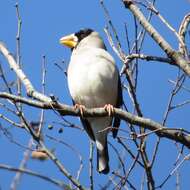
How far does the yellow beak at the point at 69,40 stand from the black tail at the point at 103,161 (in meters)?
1.44

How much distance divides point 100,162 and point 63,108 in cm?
199

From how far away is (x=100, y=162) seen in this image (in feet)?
18.1

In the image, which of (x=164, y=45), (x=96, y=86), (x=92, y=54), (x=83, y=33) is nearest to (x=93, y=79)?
(x=96, y=86)

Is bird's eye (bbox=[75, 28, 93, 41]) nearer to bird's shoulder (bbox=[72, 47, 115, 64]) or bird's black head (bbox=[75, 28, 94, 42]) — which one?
bird's black head (bbox=[75, 28, 94, 42])

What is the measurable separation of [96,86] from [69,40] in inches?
50.9

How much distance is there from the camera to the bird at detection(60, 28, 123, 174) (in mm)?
5203

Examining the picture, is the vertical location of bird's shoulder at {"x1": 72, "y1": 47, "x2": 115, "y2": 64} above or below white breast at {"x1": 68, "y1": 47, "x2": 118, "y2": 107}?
above

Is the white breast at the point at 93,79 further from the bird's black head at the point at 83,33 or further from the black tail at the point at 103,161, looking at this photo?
the bird's black head at the point at 83,33

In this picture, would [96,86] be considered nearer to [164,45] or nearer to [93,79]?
[93,79]

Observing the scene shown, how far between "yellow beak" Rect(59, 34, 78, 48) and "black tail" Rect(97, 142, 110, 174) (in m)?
1.44

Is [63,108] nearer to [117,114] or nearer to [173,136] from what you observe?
[117,114]

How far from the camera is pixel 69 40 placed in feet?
20.7

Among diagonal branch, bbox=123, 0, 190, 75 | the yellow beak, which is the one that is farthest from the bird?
diagonal branch, bbox=123, 0, 190, 75

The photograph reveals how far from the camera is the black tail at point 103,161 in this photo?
544cm
